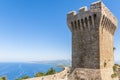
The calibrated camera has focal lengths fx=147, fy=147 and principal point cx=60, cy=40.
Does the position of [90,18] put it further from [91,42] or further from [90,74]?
[90,74]

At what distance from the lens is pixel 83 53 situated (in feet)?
52.3

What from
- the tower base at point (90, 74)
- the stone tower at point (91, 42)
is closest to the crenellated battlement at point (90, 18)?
the stone tower at point (91, 42)

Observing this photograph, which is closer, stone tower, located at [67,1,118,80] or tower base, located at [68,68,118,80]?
tower base, located at [68,68,118,80]

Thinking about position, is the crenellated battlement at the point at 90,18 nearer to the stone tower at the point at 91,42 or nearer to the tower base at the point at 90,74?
the stone tower at the point at 91,42

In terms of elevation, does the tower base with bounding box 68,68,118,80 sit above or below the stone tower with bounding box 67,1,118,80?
below

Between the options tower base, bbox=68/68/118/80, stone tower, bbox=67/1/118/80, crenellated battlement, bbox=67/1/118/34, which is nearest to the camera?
tower base, bbox=68/68/118/80

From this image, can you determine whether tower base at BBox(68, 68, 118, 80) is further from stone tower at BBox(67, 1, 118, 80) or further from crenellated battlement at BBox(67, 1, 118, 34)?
crenellated battlement at BBox(67, 1, 118, 34)

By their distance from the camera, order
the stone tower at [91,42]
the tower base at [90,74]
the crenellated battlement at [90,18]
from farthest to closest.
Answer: the crenellated battlement at [90,18]
the stone tower at [91,42]
the tower base at [90,74]

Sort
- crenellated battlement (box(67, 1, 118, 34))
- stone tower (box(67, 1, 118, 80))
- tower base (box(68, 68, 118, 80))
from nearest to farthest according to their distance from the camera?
tower base (box(68, 68, 118, 80)) < stone tower (box(67, 1, 118, 80)) < crenellated battlement (box(67, 1, 118, 34))

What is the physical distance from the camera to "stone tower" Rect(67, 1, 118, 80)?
14.6 metres

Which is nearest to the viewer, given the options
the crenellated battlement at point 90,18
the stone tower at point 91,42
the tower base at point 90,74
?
the tower base at point 90,74

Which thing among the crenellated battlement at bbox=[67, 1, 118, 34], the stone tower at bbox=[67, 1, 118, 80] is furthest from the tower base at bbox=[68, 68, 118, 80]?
the crenellated battlement at bbox=[67, 1, 118, 34]

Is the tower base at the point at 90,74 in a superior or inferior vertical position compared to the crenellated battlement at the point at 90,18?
inferior

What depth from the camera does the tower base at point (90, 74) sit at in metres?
14.2
